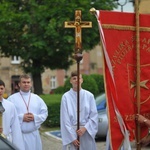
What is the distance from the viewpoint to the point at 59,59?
29844mm

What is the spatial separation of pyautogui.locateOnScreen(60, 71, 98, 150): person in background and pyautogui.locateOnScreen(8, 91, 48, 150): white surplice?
0.48 metres

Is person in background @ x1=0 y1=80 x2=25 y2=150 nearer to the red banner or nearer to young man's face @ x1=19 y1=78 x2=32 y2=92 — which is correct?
young man's face @ x1=19 y1=78 x2=32 y2=92

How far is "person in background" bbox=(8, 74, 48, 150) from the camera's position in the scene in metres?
7.85

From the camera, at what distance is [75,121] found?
769 centimetres

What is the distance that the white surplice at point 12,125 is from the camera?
7.22 metres

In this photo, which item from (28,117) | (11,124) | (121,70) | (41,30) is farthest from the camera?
(41,30)

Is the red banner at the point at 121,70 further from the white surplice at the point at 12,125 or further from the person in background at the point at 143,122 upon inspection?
the white surplice at the point at 12,125

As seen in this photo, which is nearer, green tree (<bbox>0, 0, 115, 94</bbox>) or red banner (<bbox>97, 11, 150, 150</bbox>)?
red banner (<bbox>97, 11, 150, 150</bbox>)

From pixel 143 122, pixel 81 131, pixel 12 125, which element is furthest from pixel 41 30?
pixel 143 122

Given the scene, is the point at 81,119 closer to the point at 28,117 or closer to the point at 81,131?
the point at 81,131

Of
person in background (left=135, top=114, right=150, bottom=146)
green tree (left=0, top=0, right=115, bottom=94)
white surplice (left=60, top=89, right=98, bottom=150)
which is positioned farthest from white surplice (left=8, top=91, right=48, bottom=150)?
green tree (left=0, top=0, right=115, bottom=94)

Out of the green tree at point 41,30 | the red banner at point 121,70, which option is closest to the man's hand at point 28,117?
the red banner at point 121,70

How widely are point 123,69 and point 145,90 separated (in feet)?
1.29

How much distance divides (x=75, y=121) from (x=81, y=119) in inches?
3.9
